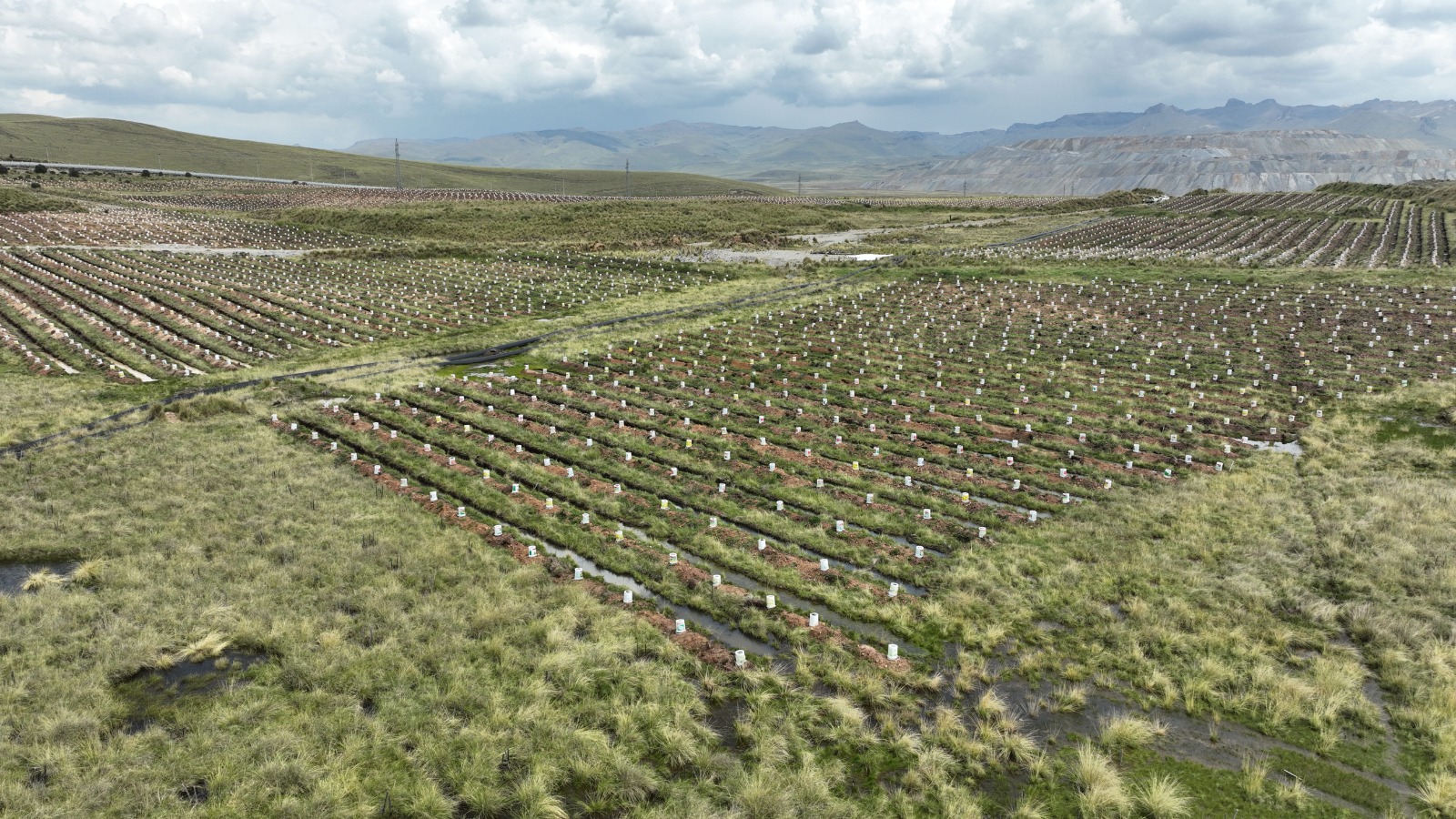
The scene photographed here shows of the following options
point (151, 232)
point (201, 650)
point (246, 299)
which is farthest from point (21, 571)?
point (151, 232)

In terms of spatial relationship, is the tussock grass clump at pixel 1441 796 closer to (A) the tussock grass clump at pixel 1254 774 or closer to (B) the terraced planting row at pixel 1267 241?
(A) the tussock grass clump at pixel 1254 774

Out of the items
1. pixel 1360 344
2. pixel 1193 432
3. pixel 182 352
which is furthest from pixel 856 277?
pixel 182 352

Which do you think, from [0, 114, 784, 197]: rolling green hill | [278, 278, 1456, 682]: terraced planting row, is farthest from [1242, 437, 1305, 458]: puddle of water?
[0, 114, 784, 197]: rolling green hill

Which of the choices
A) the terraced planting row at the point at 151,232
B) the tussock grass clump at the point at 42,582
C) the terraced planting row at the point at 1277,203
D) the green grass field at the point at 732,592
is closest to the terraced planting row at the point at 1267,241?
the terraced planting row at the point at 1277,203

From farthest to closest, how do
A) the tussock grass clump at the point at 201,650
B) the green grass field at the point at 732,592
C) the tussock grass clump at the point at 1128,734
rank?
the tussock grass clump at the point at 201,650, the tussock grass clump at the point at 1128,734, the green grass field at the point at 732,592

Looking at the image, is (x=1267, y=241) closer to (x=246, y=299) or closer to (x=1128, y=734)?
(x=1128, y=734)
